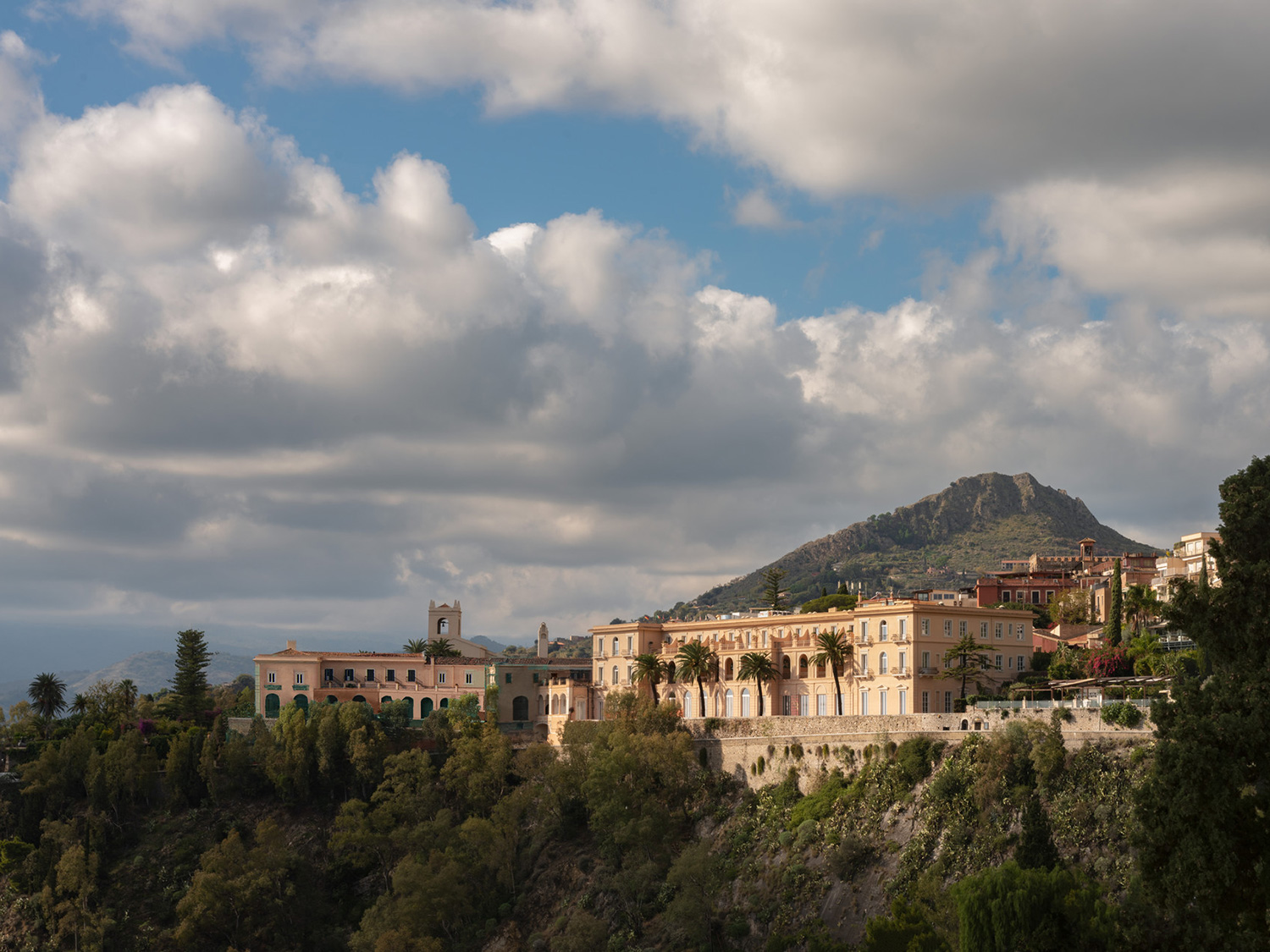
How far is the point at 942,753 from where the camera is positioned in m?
66.4

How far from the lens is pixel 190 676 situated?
10844 centimetres

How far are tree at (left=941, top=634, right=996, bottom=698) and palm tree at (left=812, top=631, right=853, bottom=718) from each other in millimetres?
6589

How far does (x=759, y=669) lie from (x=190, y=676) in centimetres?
4807

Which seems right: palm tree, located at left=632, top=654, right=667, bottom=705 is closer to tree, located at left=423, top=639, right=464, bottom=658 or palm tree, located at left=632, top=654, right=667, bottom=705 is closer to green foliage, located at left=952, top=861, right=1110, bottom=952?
tree, located at left=423, top=639, right=464, bottom=658

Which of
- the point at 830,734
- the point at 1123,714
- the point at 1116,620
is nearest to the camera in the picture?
the point at 1123,714

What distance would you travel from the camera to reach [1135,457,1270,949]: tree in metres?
37.8

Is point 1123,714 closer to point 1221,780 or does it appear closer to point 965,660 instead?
point 1221,780

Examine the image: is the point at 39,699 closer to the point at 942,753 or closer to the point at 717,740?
the point at 717,740

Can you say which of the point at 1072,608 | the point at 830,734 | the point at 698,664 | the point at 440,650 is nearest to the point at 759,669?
the point at 698,664

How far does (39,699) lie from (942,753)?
7174cm

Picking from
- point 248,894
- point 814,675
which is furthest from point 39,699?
point 814,675

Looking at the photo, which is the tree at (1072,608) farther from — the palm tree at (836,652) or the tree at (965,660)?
the palm tree at (836,652)

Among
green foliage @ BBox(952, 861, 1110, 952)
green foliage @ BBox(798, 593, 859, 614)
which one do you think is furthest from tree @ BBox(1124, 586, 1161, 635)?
green foliage @ BBox(952, 861, 1110, 952)

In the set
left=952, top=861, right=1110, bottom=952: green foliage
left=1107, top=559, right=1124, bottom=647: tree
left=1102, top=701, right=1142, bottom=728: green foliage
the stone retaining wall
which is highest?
left=1107, top=559, right=1124, bottom=647: tree
